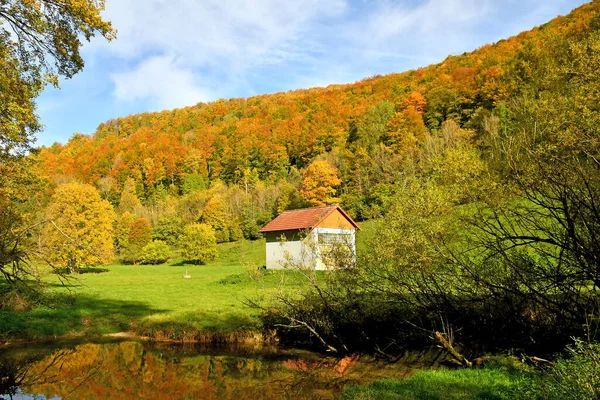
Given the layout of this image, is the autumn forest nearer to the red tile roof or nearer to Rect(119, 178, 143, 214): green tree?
the red tile roof

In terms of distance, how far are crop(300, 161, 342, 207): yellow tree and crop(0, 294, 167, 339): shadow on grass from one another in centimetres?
4130

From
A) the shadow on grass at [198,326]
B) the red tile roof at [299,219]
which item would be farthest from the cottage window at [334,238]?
the red tile roof at [299,219]

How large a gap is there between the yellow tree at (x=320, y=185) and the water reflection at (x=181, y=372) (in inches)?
1828

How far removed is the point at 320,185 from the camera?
60.1 meters

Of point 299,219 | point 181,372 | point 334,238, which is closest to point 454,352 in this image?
point 334,238

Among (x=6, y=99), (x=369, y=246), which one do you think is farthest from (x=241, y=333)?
(x=6, y=99)

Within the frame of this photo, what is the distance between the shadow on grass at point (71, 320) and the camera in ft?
51.2

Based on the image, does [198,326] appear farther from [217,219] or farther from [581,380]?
[217,219]

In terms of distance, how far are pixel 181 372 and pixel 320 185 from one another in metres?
49.6

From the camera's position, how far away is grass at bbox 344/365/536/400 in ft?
24.4

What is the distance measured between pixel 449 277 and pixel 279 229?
2666 centimetres

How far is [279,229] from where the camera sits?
3612 cm

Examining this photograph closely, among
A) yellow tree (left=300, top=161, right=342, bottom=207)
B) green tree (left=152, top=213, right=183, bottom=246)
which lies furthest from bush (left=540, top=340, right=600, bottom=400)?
green tree (left=152, top=213, right=183, bottom=246)

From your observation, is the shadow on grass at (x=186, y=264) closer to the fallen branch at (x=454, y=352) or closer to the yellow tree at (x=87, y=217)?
the yellow tree at (x=87, y=217)
